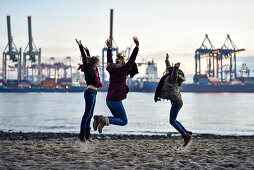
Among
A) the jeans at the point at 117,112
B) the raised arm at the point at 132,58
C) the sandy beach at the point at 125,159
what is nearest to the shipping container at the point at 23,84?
the sandy beach at the point at 125,159

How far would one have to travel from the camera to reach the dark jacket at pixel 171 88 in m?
5.41

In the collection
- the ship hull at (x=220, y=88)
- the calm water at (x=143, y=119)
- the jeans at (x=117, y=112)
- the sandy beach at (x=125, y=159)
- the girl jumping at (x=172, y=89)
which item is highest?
the girl jumping at (x=172, y=89)

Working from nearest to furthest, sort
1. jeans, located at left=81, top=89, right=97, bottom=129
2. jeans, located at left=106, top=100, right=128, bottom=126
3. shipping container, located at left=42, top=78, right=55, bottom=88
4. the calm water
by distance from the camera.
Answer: jeans, located at left=106, top=100, right=128, bottom=126 < jeans, located at left=81, top=89, right=97, bottom=129 < the calm water < shipping container, located at left=42, top=78, right=55, bottom=88

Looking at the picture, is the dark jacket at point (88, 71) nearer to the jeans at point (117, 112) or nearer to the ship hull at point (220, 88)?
the jeans at point (117, 112)

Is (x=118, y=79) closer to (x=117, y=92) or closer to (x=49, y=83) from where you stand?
(x=117, y=92)

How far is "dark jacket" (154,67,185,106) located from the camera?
5.41 m

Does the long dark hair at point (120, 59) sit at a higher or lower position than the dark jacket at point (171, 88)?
higher

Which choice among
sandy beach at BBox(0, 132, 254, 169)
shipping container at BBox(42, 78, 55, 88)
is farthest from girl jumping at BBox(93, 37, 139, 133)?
shipping container at BBox(42, 78, 55, 88)

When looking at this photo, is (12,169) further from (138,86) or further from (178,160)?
(138,86)

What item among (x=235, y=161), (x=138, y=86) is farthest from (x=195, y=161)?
(x=138, y=86)

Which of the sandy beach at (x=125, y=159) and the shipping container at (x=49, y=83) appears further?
the shipping container at (x=49, y=83)

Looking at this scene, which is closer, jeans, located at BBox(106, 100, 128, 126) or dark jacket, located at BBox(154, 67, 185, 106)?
jeans, located at BBox(106, 100, 128, 126)

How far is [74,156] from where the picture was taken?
479cm

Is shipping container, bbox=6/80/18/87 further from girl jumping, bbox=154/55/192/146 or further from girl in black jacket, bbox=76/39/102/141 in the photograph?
girl jumping, bbox=154/55/192/146
